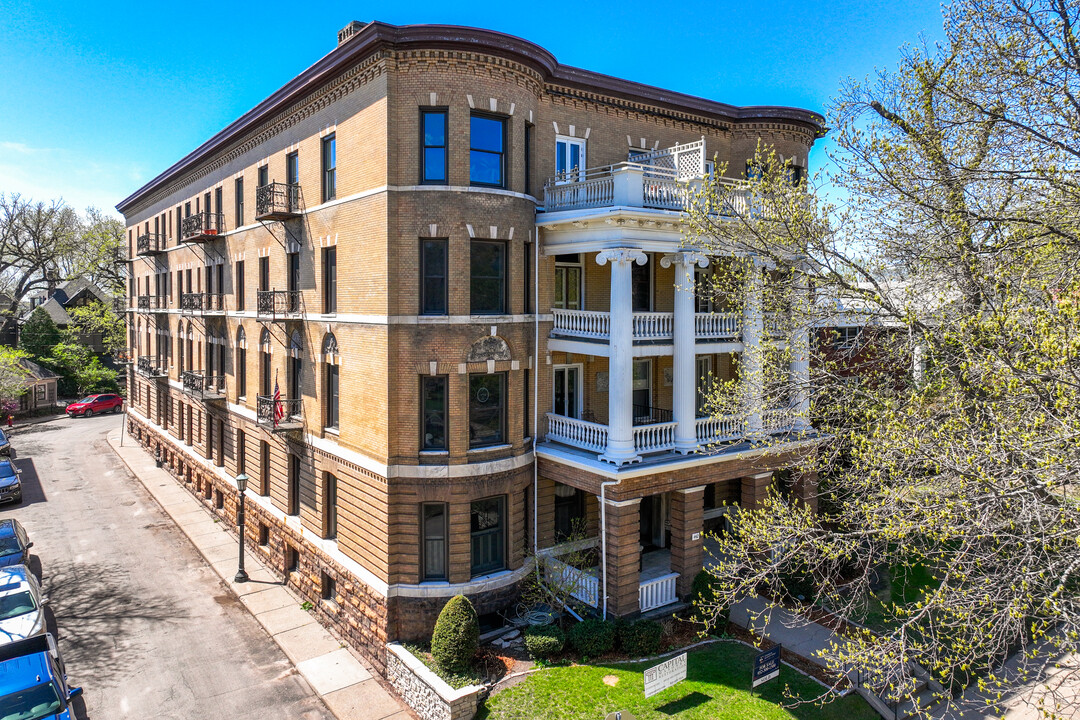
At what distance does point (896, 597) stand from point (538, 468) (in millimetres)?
11367

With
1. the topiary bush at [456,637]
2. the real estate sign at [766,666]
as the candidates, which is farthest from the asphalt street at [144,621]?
the real estate sign at [766,666]

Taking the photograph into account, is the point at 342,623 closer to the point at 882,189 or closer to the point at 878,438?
the point at 878,438

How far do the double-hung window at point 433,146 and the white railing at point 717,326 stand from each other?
8.13 metres

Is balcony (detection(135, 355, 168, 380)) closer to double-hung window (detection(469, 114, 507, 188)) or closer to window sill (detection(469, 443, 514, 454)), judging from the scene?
window sill (detection(469, 443, 514, 454))

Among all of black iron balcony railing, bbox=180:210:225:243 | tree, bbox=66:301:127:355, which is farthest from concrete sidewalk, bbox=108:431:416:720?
tree, bbox=66:301:127:355

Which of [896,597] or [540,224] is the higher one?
[540,224]

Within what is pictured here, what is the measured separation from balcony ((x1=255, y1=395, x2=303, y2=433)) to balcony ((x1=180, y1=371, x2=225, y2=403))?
691 centimetres

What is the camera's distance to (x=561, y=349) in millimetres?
18938

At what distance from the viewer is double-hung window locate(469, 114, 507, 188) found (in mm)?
17203

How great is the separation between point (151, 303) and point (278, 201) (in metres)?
23.9

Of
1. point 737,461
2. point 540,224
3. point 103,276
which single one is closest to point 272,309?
→ point 540,224

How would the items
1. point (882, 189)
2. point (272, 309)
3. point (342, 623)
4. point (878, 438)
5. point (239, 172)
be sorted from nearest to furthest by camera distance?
point (878, 438)
point (882, 189)
point (342, 623)
point (272, 309)
point (239, 172)

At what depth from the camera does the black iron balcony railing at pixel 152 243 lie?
3719cm

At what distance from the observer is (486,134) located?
1733 centimetres
